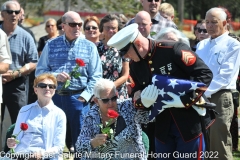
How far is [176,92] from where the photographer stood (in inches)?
205

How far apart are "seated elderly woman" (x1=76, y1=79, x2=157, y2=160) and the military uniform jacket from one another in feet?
1.30

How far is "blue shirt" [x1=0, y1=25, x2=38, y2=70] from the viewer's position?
852 cm

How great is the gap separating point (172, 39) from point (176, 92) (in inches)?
23.7

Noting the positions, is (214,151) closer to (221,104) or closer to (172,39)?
(221,104)

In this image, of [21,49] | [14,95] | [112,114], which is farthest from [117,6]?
[112,114]

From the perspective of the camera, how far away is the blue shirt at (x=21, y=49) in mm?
8523

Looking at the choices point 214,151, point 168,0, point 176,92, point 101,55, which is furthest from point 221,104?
point 168,0

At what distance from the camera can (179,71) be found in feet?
17.5

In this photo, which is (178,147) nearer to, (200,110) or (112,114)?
(200,110)

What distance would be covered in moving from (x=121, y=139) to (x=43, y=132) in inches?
44.1

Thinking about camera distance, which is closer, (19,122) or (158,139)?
(158,139)

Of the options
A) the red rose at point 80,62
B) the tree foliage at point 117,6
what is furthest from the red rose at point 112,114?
the tree foliage at point 117,6

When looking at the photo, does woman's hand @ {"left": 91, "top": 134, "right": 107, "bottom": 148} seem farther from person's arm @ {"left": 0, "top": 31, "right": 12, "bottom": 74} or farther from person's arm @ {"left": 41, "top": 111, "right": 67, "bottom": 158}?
person's arm @ {"left": 0, "top": 31, "right": 12, "bottom": 74}

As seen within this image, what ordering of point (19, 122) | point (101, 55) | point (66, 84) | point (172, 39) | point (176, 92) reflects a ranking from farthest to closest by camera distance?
point (101, 55) < point (66, 84) < point (19, 122) < point (172, 39) < point (176, 92)
